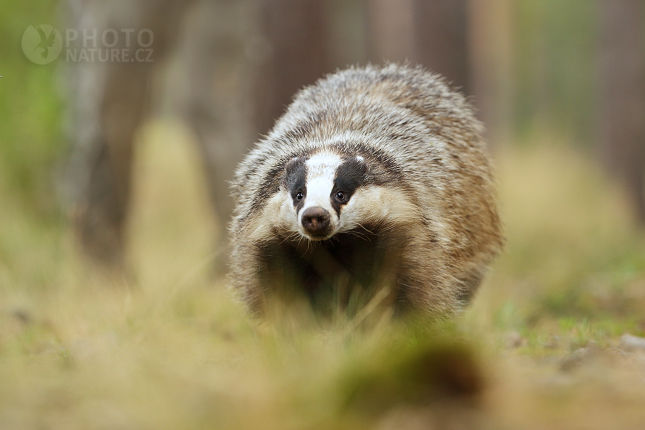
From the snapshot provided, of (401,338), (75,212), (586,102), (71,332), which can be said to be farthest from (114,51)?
(586,102)

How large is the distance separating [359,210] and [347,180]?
0.18m

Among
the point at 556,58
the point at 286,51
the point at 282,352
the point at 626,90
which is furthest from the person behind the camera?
the point at 556,58

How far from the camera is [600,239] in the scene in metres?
8.86

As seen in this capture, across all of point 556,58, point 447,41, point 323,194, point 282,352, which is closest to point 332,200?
point 323,194

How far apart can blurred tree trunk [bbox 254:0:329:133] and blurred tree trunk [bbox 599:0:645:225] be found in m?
5.98

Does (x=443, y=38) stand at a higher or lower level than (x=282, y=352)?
higher

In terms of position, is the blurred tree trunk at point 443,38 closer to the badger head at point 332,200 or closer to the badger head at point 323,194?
the badger head at point 332,200

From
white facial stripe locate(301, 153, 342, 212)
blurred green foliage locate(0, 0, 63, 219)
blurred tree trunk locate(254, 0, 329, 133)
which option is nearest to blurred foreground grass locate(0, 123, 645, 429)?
blurred green foliage locate(0, 0, 63, 219)

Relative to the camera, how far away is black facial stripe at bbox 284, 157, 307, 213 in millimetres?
4090

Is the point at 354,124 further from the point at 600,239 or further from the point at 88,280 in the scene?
the point at 600,239

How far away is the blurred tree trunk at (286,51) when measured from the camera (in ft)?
22.2

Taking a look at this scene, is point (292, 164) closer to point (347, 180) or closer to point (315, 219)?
point (347, 180)

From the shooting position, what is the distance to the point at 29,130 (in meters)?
8.05

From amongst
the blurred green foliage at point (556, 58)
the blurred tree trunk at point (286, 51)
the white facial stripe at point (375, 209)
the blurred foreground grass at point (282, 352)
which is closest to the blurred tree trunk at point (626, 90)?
the blurred foreground grass at point (282, 352)
